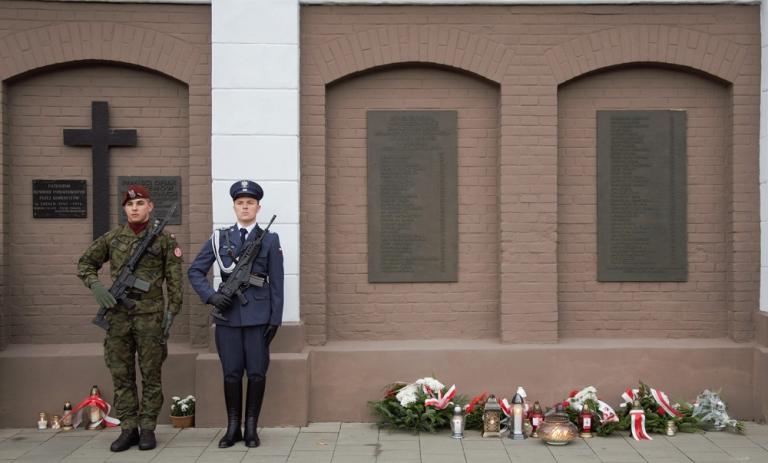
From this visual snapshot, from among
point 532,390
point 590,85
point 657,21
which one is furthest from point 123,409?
point 657,21

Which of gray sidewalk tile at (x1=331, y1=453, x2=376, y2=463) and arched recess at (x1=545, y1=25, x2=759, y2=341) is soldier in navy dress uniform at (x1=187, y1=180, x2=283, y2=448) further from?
arched recess at (x1=545, y1=25, x2=759, y2=341)

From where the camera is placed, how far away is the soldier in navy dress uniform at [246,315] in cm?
581

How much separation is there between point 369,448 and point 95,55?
4138 mm

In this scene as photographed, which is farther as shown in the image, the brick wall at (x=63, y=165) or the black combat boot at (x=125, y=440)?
the brick wall at (x=63, y=165)

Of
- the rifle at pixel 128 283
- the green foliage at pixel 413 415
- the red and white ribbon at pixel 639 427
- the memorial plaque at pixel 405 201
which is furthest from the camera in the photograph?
the memorial plaque at pixel 405 201

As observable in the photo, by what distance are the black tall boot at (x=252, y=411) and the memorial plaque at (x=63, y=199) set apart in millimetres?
2351

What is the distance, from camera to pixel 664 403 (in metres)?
6.28

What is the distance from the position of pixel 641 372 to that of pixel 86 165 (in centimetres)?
533

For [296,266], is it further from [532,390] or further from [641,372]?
[641,372]

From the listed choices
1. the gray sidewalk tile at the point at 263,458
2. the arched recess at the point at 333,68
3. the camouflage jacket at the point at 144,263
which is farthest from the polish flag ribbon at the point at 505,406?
the camouflage jacket at the point at 144,263

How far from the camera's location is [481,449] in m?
5.81

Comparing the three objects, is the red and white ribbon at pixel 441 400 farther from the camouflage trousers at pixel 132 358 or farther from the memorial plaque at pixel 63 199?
the memorial plaque at pixel 63 199

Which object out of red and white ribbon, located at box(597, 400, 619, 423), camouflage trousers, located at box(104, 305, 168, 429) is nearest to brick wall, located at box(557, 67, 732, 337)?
red and white ribbon, located at box(597, 400, 619, 423)

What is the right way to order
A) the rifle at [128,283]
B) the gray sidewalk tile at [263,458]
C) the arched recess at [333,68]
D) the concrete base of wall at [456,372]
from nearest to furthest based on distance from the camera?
1. the gray sidewalk tile at [263,458]
2. the rifle at [128,283]
3. the concrete base of wall at [456,372]
4. the arched recess at [333,68]
